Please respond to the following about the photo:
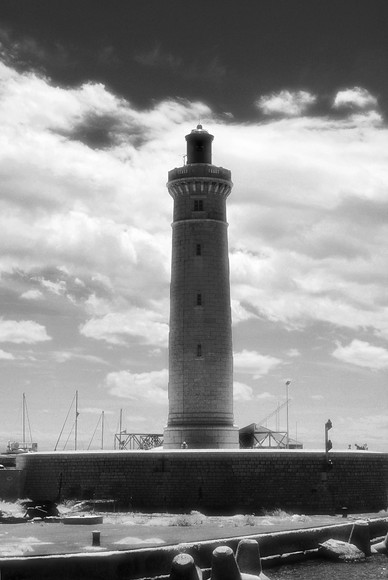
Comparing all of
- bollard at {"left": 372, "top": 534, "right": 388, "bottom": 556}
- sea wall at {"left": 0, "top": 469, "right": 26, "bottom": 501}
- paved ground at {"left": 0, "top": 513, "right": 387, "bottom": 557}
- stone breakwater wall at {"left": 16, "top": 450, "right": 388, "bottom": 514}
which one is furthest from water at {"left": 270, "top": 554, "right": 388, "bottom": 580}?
sea wall at {"left": 0, "top": 469, "right": 26, "bottom": 501}

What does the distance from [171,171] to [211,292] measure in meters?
6.30

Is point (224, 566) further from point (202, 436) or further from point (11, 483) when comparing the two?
point (11, 483)

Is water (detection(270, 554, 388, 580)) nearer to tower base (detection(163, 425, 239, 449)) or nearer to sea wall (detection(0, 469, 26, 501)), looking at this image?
tower base (detection(163, 425, 239, 449))

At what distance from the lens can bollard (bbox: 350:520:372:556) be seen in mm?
24469

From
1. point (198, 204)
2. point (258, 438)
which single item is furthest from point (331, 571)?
point (258, 438)

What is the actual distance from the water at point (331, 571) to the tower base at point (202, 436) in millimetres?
15340

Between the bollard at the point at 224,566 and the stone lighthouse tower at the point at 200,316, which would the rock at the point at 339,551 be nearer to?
the bollard at the point at 224,566

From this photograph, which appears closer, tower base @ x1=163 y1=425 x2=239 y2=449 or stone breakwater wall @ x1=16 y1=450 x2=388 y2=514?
stone breakwater wall @ x1=16 y1=450 x2=388 y2=514

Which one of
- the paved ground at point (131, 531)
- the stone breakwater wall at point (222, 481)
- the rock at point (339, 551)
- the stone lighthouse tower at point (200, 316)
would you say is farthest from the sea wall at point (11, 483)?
the rock at point (339, 551)

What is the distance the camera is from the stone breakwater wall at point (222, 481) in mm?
34031

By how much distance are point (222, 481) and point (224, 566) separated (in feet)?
58.1

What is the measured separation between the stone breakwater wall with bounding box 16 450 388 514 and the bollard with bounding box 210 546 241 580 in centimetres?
1722

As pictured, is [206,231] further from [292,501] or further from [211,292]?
[292,501]

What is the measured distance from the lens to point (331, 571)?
71.9 feet
